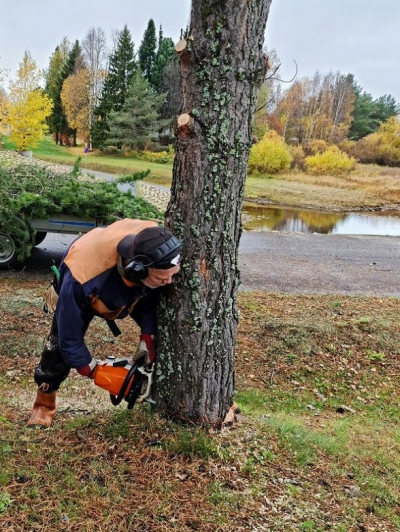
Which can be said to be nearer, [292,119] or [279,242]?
[279,242]

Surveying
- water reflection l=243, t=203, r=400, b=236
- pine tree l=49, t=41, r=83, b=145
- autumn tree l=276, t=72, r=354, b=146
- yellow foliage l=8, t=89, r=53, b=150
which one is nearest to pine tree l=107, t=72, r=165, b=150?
pine tree l=49, t=41, r=83, b=145

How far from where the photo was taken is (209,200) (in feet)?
8.21

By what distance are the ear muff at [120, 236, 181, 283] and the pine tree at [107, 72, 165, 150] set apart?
119ft

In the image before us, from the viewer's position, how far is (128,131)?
37094mm

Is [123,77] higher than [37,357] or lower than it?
higher

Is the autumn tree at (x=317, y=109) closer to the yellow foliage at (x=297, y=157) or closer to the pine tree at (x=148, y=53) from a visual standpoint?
the yellow foliage at (x=297, y=157)

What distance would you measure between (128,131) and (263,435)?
36.9m

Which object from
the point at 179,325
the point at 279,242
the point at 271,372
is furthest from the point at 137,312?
the point at 279,242

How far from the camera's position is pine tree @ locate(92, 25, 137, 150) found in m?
38.3

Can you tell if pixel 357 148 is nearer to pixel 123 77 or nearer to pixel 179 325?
pixel 123 77

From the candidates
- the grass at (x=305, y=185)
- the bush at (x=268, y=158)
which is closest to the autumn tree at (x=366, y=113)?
the grass at (x=305, y=185)

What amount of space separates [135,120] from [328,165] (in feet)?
56.2

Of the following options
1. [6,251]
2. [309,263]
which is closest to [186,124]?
[6,251]

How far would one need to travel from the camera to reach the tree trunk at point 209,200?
2.36 m
